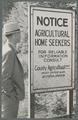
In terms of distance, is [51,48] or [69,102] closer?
[51,48]

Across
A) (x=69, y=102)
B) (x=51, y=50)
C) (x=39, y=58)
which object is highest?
(x=51, y=50)

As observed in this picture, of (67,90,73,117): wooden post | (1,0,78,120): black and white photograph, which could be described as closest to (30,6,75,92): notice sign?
(1,0,78,120): black and white photograph

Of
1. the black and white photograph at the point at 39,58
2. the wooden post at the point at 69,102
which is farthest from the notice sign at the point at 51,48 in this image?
the wooden post at the point at 69,102

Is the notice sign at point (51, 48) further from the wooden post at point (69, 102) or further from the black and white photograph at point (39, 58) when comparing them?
the wooden post at point (69, 102)

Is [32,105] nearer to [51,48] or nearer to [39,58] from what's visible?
[39,58]

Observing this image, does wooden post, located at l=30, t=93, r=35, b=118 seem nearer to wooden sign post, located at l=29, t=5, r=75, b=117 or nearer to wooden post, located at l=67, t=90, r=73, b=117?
wooden sign post, located at l=29, t=5, r=75, b=117

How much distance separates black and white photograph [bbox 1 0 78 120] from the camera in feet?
22.0

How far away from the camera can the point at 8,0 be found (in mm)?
6703

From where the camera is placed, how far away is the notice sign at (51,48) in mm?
6785

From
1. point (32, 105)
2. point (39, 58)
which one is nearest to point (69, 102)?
point (32, 105)

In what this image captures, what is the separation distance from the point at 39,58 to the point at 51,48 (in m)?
0.29

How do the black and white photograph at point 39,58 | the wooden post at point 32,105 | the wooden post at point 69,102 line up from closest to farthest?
the black and white photograph at point 39,58 → the wooden post at point 32,105 → the wooden post at point 69,102

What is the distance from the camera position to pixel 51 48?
22.7 ft

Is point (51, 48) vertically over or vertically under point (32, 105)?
over
